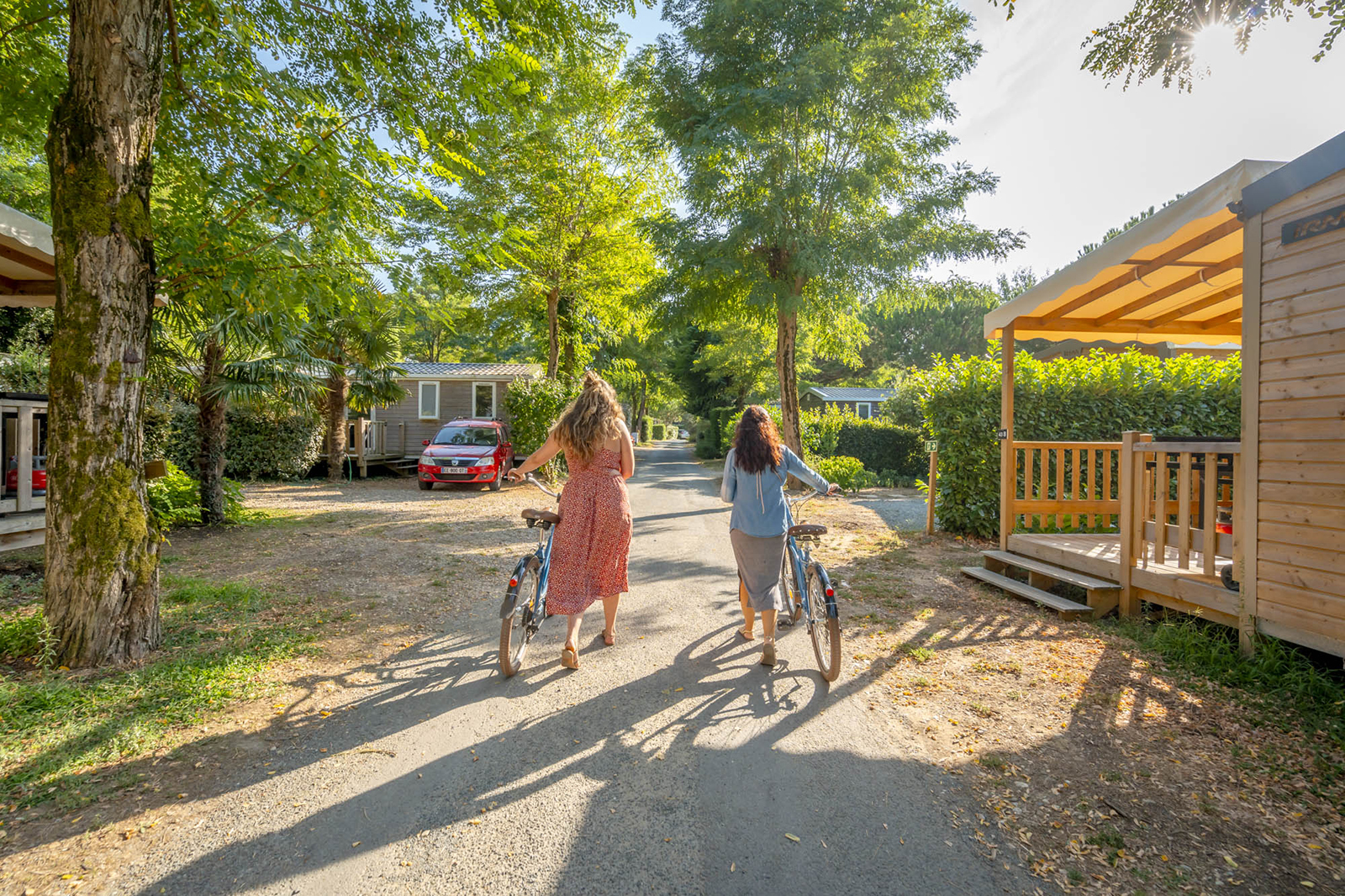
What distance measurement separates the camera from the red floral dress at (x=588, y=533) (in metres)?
4.40

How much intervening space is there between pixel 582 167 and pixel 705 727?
16575mm

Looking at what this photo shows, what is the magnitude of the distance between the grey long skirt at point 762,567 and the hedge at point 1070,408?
19.8 feet

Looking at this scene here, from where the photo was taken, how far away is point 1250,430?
13.9ft

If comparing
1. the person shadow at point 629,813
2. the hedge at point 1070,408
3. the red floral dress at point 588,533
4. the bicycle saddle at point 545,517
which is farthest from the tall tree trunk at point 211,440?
the hedge at point 1070,408

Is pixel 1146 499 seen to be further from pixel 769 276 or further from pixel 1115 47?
pixel 769 276

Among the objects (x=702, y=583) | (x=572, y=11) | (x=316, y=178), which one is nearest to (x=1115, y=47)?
(x=572, y=11)

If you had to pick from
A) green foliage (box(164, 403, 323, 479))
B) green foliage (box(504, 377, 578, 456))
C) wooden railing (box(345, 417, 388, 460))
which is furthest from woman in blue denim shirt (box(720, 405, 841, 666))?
wooden railing (box(345, 417, 388, 460))

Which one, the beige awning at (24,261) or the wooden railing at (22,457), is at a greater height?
the beige awning at (24,261)

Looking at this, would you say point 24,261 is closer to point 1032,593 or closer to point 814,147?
point 1032,593

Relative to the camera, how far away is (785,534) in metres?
4.38

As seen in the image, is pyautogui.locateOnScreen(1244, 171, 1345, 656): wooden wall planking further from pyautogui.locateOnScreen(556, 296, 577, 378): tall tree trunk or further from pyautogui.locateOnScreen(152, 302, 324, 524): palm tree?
pyautogui.locateOnScreen(556, 296, 577, 378): tall tree trunk

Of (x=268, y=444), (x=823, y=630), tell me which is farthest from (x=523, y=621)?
(x=268, y=444)

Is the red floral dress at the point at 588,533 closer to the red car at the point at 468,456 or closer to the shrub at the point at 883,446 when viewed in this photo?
the red car at the point at 468,456

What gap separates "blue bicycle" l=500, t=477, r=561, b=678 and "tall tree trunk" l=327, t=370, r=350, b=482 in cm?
1489
